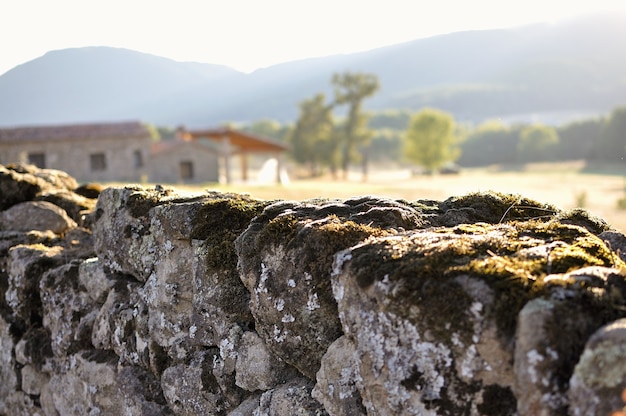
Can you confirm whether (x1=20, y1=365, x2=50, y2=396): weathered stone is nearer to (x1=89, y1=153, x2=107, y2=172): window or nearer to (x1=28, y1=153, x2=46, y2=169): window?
(x1=28, y1=153, x2=46, y2=169): window

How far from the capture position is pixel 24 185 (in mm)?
6512

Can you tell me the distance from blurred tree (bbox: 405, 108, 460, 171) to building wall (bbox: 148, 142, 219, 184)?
48.7 m

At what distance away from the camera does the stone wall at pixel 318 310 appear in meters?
2.05

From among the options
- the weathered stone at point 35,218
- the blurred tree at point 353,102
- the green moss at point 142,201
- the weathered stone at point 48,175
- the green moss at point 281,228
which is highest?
the blurred tree at point 353,102

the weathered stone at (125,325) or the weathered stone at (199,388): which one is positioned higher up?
the weathered stone at (125,325)

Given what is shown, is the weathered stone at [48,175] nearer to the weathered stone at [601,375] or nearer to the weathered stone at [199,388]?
the weathered stone at [199,388]

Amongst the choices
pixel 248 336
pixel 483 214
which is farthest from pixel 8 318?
pixel 483 214

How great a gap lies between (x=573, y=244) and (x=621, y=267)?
26 centimetres

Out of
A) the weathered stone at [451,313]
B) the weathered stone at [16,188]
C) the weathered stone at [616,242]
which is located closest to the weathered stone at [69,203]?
the weathered stone at [16,188]

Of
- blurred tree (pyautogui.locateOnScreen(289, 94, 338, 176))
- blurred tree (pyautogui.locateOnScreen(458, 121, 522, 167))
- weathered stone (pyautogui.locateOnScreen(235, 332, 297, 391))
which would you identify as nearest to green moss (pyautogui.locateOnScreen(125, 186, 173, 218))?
weathered stone (pyautogui.locateOnScreen(235, 332, 297, 391))

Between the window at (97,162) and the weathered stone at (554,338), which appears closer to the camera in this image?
the weathered stone at (554,338)

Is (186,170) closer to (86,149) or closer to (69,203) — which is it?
(86,149)

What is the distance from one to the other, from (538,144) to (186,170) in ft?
286

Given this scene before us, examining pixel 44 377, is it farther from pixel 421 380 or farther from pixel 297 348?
pixel 421 380
